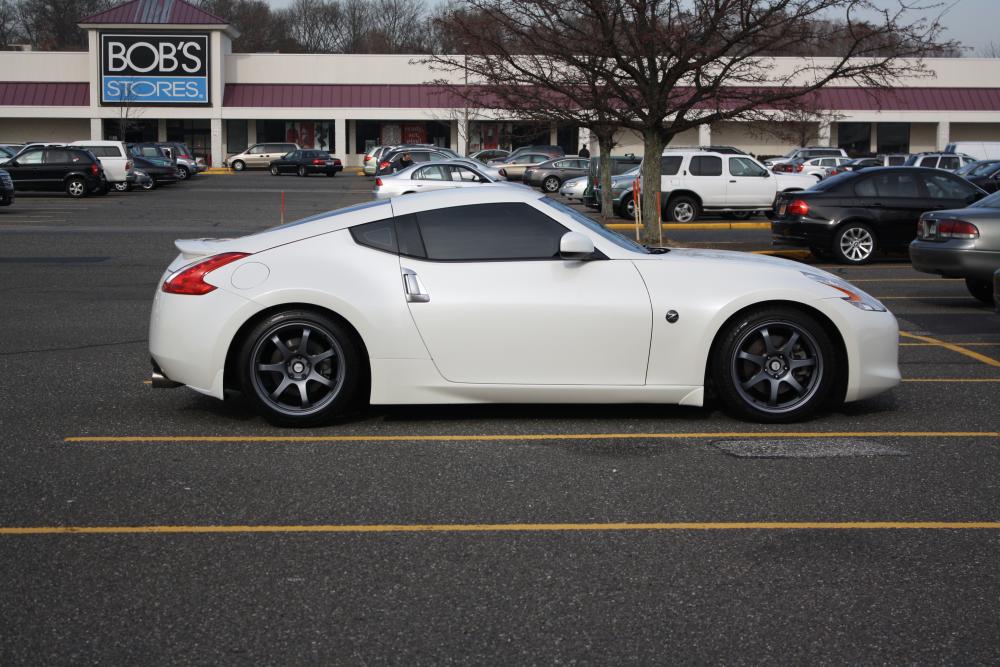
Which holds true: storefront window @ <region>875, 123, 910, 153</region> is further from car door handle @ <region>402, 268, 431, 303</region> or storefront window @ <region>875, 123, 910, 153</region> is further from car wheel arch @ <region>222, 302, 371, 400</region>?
car wheel arch @ <region>222, 302, 371, 400</region>

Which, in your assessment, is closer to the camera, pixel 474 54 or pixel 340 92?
pixel 474 54

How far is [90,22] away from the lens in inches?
2576

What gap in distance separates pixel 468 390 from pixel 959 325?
6.61 meters

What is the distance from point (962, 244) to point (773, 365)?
246 inches

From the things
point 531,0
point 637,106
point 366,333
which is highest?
point 531,0

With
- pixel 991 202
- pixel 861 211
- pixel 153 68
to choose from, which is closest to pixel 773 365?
pixel 991 202

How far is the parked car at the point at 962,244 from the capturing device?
12164 millimetres

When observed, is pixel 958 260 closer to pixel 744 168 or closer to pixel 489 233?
pixel 489 233

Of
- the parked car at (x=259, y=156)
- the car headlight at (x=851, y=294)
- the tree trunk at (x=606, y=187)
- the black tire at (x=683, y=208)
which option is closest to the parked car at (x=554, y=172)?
the tree trunk at (x=606, y=187)

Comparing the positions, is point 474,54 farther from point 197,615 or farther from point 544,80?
point 197,615

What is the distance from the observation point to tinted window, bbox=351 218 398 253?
709 centimetres

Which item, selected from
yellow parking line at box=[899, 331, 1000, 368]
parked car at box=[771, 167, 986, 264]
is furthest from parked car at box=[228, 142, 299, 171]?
yellow parking line at box=[899, 331, 1000, 368]

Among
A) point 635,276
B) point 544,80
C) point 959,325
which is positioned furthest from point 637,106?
point 635,276

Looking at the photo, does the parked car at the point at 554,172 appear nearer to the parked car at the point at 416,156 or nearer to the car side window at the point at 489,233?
the parked car at the point at 416,156
